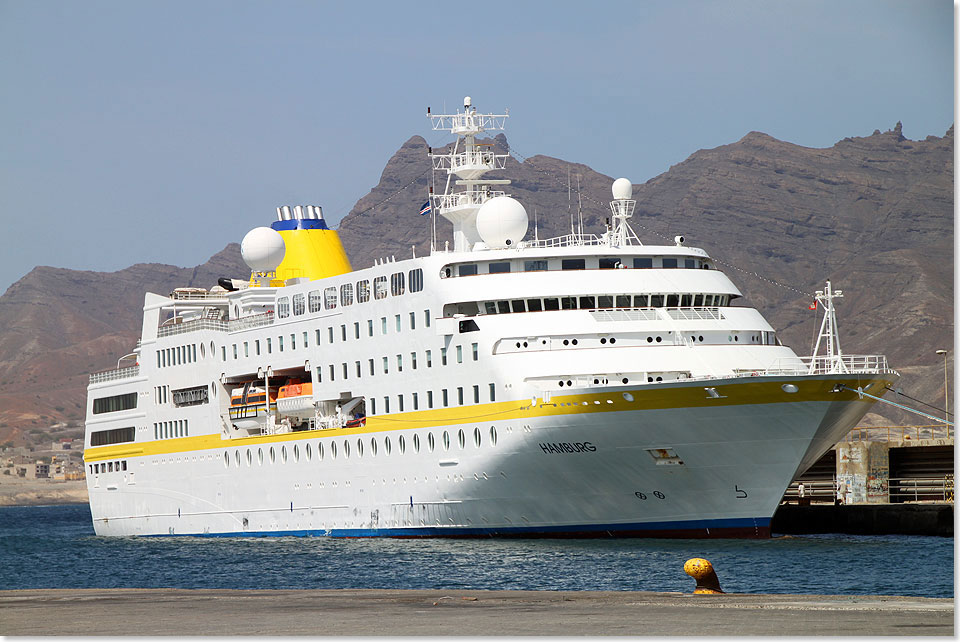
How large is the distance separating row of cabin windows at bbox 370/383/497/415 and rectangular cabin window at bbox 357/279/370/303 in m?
3.27

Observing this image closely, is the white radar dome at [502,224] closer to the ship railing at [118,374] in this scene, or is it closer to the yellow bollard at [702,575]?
the yellow bollard at [702,575]

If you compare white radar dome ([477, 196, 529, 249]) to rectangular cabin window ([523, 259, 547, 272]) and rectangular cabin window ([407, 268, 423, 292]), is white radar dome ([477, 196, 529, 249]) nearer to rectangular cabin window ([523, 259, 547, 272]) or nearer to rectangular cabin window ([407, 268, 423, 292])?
rectangular cabin window ([523, 259, 547, 272])

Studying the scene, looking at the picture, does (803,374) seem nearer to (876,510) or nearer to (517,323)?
(517,323)

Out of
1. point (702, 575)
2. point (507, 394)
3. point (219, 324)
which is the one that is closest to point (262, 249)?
point (219, 324)

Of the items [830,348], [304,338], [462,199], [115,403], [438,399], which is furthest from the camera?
[115,403]

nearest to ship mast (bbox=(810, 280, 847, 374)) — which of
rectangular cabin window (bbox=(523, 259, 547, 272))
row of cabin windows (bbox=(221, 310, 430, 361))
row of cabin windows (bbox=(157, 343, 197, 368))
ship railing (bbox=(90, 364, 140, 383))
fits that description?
rectangular cabin window (bbox=(523, 259, 547, 272))

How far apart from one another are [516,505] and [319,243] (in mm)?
20704

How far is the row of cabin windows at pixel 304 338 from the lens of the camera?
137 ft

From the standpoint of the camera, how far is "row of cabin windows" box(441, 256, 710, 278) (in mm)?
39844

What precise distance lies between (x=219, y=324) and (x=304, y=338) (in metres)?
5.83

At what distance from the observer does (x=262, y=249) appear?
5356cm

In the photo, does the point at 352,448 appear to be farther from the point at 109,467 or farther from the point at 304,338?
the point at 109,467

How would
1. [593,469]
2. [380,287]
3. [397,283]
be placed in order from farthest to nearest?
[380,287] → [397,283] → [593,469]

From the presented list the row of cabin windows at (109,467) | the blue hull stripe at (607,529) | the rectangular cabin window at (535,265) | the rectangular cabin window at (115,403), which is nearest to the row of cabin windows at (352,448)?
the blue hull stripe at (607,529)
